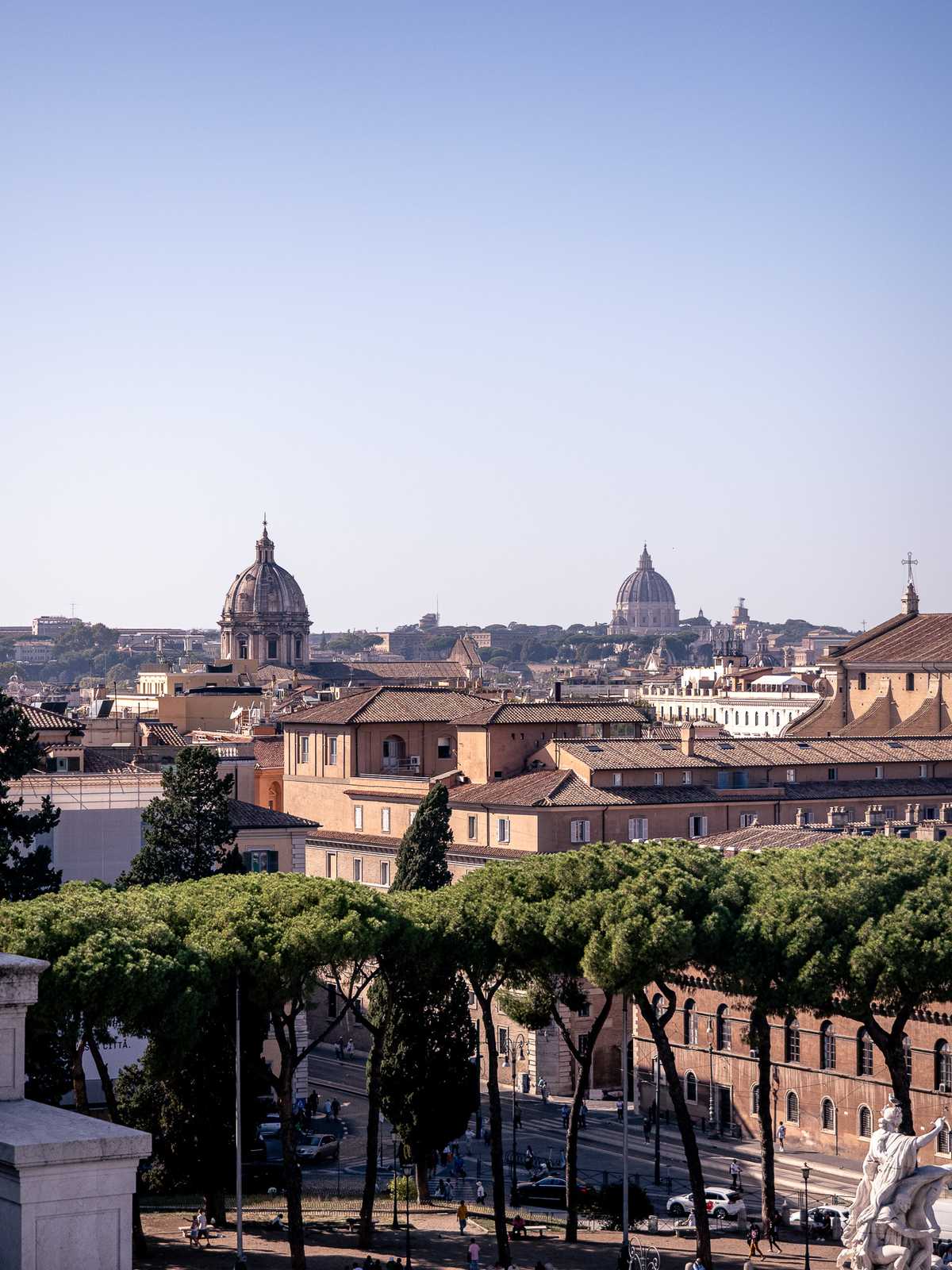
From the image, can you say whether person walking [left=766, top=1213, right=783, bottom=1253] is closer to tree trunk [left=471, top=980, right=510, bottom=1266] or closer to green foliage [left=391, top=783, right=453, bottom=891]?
tree trunk [left=471, top=980, right=510, bottom=1266]

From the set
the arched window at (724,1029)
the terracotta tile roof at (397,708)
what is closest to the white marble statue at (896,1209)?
the arched window at (724,1029)

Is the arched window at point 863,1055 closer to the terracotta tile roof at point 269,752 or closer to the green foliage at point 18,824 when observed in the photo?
the green foliage at point 18,824

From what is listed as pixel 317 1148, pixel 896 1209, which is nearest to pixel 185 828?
pixel 317 1148

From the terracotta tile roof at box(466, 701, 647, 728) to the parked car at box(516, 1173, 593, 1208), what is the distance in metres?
29.2

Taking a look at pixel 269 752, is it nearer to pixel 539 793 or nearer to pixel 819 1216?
pixel 539 793

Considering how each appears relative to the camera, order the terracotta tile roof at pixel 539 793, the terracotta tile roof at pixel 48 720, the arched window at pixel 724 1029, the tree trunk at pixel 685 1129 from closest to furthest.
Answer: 1. the tree trunk at pixel 685 1129
2. the arched window at pixel 724 1029
3. the terracotta tile roof at pixel 539 793
4. the terracotta tile roof at pixel 48 720

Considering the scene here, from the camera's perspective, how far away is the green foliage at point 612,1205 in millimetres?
42219

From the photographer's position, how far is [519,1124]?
53.7 meters

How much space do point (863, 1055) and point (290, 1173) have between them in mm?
17612

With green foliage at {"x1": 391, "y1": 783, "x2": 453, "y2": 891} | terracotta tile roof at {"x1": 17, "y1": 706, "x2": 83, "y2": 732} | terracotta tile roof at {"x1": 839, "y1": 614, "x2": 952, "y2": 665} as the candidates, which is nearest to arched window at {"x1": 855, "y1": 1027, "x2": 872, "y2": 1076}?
green foliage at {"x1": 391, "y1": 783, "x2": 453, "y2": 891}

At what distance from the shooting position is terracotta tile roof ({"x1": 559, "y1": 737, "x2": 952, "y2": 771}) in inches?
2788

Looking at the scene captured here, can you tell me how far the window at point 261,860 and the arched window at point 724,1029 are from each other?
494 inches

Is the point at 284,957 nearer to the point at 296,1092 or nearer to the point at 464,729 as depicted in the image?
the point at 296,1092

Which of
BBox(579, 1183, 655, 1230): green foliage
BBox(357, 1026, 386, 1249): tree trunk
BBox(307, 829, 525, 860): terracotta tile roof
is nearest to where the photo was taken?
BBox(357, 1026, 386, 1249): tree trunk
